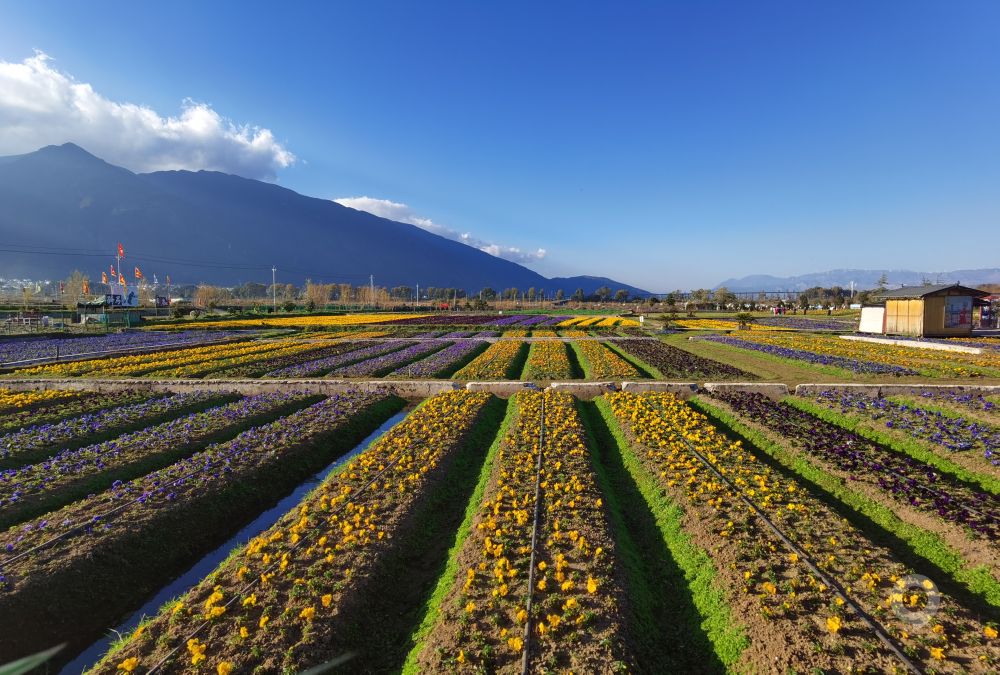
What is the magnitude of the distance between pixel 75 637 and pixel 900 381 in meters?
29.2

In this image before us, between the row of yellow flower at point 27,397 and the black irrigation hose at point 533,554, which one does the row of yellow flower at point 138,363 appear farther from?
the black irrigation hose at point 533,554

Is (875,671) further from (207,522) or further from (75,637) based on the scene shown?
(207,522)

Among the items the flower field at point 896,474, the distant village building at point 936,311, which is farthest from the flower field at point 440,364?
the distant village building at point 936,311

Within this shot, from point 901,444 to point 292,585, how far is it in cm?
1641

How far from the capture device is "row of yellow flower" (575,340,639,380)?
77.2 feet

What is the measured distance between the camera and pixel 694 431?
13734 millimetres

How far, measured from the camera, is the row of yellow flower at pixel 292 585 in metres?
5.82

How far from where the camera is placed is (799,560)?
729 cm

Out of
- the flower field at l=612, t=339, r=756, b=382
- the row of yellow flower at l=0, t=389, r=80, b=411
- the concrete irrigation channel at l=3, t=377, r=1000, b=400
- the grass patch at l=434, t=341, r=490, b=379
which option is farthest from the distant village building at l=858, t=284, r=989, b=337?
the row of yellow flower at l=0, t=389, r=80, b=411

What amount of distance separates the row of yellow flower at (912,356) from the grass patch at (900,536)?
56.1 ft

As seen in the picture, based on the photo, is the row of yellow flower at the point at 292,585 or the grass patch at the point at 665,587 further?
the grass patch at the point at 665,587

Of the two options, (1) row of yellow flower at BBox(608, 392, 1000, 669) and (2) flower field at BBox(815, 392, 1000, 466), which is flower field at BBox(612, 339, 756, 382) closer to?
(2) flower field at BBox(815, 392, 1000, 466)

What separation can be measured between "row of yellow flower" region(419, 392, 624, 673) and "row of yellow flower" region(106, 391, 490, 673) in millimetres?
1672

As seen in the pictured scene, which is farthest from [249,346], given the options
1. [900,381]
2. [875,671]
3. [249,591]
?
[900,381]
